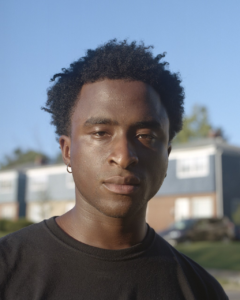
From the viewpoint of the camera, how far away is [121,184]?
2.12 m

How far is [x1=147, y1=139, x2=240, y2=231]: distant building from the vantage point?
110 feet

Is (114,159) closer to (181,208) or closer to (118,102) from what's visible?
(118,102)

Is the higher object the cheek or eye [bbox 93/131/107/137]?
eye [bbox 93/131/107/137]

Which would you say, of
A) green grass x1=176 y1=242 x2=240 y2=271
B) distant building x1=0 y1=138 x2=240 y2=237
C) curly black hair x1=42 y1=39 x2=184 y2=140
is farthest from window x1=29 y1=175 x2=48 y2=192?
curly black hair x1=42 y1=39 x2=184 y2=140

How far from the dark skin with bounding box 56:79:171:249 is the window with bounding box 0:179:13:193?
154ft

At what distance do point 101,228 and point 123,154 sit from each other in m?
0.42

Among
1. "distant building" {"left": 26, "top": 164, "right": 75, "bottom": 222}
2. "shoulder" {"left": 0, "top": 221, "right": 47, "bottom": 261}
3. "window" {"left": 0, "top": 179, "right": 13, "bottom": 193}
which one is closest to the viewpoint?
"shoulder" {"left": 0, "top": 221, "right": 47, "bottom": 261}

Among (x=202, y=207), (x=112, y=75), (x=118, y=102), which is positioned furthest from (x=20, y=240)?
(x=202, y=207)

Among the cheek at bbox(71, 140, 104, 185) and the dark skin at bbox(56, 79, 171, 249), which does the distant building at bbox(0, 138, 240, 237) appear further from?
the cheek at bbox(71, 140, 104, 185)

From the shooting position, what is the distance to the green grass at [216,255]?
16.2 m

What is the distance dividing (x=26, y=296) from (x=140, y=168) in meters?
0.77

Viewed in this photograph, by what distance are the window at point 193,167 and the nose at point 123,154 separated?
32.5 metres

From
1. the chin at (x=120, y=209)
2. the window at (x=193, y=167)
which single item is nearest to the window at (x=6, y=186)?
the window at (x=193, y=167)

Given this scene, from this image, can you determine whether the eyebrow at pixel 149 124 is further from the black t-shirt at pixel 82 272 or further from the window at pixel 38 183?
the window at pixel 38 183
